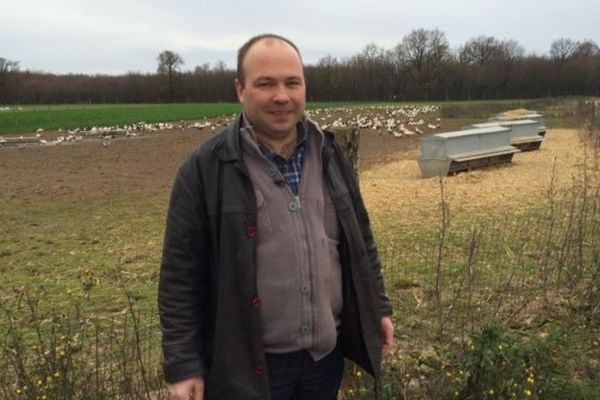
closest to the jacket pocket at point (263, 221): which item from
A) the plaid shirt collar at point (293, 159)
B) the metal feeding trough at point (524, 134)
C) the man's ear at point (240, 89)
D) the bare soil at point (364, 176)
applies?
the plaid shirt collar at point (293, 159)

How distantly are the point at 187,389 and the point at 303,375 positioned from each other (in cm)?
47

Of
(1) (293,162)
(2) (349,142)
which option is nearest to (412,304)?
(2) (349,142)

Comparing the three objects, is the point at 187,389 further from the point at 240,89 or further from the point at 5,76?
the point at 5,76

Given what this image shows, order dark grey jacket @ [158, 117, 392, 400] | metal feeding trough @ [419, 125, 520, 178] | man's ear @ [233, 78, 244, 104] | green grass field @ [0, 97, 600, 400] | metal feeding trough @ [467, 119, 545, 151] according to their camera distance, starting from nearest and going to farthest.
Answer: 1. dark grey jacket @ [158, 117, 392, 400]
2. man's ear @ [233, 78, 244, 104]
3. green grass field @ [0, 97, 600, 400]
4. metal feeding trough @ [419, 125, 520, 178]
5. metal feeding trough @ [467, 119, 545, 151]

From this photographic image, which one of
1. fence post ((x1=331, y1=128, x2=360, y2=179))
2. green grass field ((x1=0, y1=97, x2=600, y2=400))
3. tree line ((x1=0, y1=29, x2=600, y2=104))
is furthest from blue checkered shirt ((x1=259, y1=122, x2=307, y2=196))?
tree line ((x1=0, y1=29, x2=600, y2=104))

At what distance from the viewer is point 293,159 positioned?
239 cm

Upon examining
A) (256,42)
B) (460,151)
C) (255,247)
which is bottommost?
(460,151)

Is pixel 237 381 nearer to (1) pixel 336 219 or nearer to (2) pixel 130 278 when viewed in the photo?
(1) pixel 336 219

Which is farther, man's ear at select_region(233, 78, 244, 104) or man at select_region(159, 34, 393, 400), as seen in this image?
man's ear at select_region(233, 78, 244, 104)

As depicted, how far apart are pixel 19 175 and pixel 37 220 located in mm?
7899

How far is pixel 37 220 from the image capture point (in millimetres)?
11797

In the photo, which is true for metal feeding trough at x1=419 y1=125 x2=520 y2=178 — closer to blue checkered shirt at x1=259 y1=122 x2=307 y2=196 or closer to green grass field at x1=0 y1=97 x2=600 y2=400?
green grass field at x1=0 y1=97 x2=600 y2=400

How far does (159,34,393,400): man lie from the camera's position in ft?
7.20

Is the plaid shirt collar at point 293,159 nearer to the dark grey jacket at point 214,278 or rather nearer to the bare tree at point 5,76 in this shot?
the dark grey jacket at point 214,278
